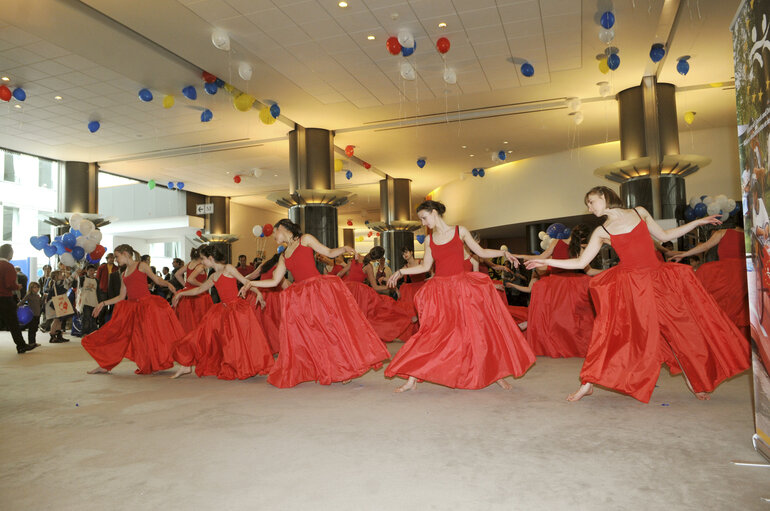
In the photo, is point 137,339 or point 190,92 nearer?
point 137,339

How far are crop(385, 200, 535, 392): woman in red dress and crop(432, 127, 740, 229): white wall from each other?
1390 cm

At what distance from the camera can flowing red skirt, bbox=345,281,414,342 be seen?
333 inches

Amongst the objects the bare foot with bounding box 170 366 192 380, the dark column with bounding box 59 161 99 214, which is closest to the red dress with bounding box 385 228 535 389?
the bare foot with bounding box 170 366 192 380

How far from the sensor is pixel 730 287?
6.46 m

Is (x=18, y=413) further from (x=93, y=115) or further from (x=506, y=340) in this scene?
(x=93, y=115)

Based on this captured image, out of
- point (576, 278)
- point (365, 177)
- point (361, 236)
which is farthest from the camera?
point (361, 236)

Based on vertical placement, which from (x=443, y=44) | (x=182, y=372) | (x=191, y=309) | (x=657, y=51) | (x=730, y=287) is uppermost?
(x=443, y=44)

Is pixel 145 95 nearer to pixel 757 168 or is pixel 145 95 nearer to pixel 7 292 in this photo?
pixel 7 292

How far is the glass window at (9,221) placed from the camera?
15.9m

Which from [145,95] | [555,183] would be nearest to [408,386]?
[145,95]

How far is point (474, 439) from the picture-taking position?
3148mm

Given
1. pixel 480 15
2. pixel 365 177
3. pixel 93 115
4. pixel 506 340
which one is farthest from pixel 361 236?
pixel 506 340

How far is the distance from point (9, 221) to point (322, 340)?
15.1 meters

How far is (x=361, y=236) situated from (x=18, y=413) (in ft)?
116
